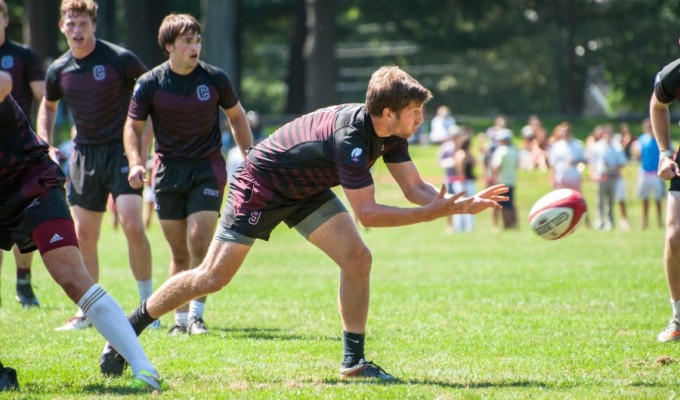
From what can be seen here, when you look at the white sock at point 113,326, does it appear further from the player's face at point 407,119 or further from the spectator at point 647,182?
the spectator at point 647,182

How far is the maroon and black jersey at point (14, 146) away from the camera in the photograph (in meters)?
6.03

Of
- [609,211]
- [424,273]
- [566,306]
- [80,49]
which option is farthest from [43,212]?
[609,211]

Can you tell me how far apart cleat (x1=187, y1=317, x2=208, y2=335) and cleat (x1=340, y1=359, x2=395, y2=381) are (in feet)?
7.71

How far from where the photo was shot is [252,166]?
21.3 feet

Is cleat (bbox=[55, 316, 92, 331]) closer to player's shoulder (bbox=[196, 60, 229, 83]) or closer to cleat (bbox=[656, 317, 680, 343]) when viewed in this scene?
player's shoulder (bbox=[196, 60, 229, 83])

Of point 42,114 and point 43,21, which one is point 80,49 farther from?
point 43,21

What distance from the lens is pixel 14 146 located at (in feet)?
19.9

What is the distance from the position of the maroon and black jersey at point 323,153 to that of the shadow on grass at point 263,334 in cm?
220

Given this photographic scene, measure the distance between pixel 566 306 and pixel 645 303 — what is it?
0.78 m

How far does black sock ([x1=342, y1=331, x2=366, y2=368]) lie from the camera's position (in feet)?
21.3

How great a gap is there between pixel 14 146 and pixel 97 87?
2933 mm

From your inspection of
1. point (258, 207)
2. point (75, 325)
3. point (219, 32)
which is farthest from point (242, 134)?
point (219, 32)

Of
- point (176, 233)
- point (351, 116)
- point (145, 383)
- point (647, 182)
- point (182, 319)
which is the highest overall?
point (351, 116)

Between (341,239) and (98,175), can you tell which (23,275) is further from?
(341,239)
